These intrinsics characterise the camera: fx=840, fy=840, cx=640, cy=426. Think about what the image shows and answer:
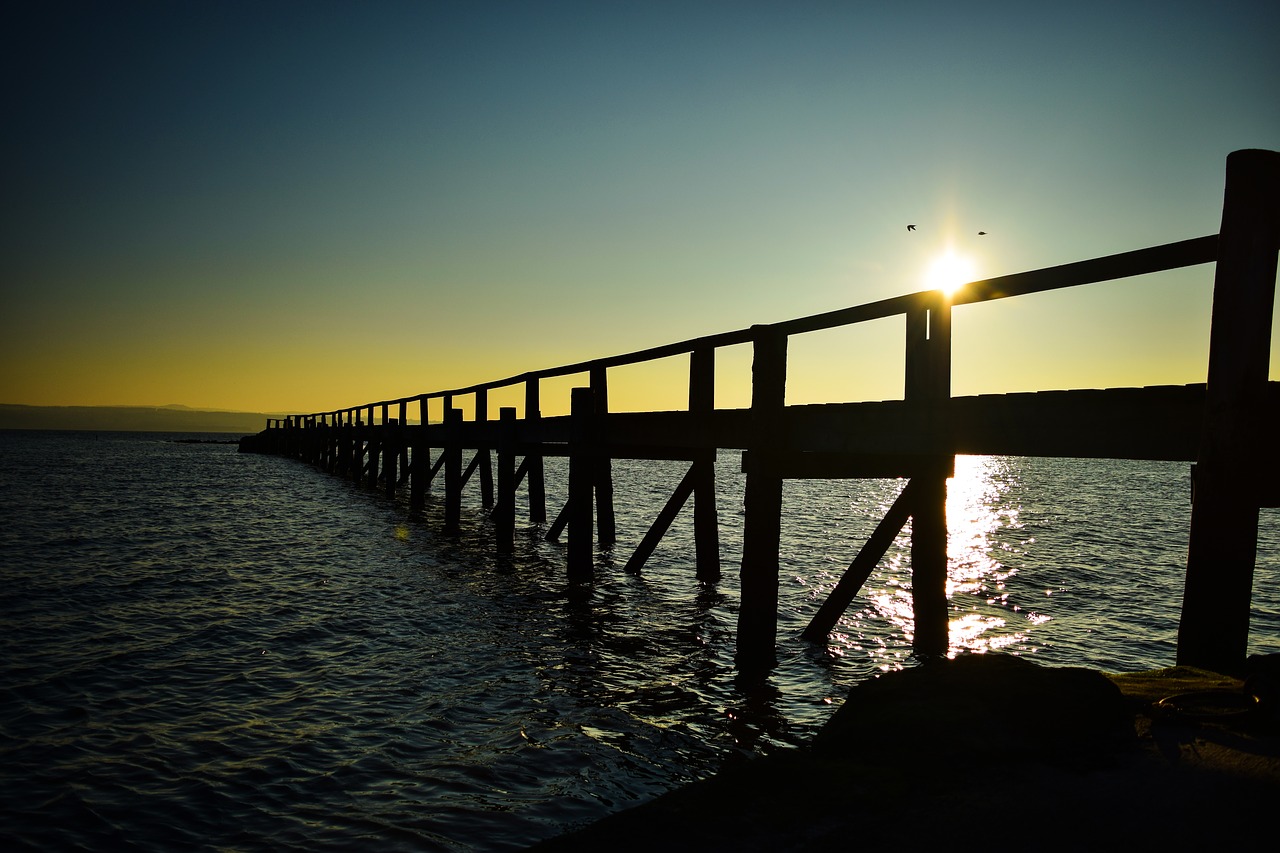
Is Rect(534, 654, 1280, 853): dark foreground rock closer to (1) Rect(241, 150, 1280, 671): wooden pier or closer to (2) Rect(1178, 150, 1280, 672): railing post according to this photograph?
(2) Rect(1178, 150, 1280, 672): railing post

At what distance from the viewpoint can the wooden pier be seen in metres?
3.91

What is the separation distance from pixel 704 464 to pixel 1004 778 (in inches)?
330

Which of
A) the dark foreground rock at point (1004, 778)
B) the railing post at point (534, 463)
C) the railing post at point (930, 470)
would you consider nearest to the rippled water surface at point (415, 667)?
the railing post at point (930, 470)

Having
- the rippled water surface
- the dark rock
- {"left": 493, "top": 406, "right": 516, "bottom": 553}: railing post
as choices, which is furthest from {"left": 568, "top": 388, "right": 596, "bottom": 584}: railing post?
the dark rock

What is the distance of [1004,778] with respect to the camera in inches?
134

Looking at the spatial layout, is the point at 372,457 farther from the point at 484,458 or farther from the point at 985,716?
the point at 985,716

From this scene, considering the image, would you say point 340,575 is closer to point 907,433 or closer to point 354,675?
point 354,675

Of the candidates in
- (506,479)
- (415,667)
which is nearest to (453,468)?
(506,479)

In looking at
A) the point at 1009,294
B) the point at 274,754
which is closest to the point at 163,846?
the point at 274,754

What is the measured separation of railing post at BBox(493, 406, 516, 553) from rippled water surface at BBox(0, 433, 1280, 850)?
633 millimetres

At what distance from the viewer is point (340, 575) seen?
43.9ft

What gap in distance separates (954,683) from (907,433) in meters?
2.04

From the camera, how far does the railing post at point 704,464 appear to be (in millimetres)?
8852

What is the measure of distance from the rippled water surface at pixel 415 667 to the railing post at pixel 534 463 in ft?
7.37
